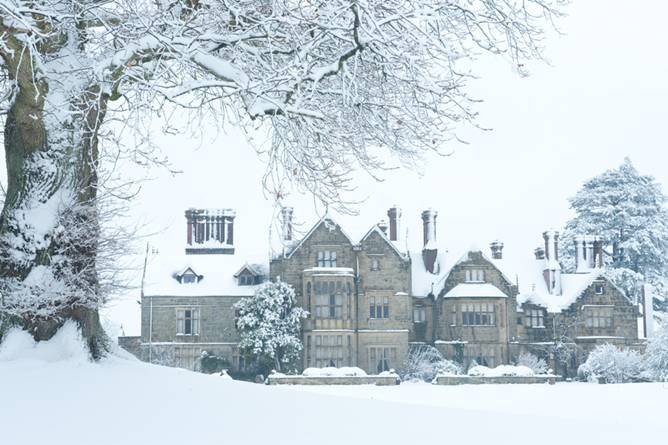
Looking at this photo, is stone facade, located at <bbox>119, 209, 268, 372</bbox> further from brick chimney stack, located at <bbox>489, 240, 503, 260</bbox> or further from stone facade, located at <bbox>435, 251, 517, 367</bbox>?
brick chimney stack, located at <bbox>489, 240, 503, 260</bbox>

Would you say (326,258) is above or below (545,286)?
above

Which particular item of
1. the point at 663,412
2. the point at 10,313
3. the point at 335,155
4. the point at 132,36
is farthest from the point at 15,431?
the point at 663,412

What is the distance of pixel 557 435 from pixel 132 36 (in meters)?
5.17

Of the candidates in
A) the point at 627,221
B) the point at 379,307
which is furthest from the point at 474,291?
the point at 627,221

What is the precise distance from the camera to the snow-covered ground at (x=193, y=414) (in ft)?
21.2

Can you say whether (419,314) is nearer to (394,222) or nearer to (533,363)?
(394,222)

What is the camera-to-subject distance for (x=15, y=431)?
6297 mm

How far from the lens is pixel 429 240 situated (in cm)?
4469

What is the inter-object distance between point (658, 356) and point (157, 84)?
3215 cm

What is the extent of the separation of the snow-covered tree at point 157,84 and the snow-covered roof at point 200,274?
1305 inches

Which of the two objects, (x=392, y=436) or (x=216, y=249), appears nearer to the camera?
(x=392, y=436)

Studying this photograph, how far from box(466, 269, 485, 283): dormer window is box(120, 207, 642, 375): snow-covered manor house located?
5 centimetres

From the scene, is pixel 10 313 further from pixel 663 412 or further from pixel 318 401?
pixel 663 412

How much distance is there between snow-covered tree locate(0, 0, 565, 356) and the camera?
8.00m
